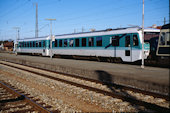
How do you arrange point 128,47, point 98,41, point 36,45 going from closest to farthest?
point 128,47 < point 98,41 < point 36,45

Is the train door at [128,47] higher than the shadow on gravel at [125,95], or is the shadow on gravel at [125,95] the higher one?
the train door at [128,47]

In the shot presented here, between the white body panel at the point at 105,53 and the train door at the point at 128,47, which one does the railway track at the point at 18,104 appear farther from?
the train door at the point at 128,47

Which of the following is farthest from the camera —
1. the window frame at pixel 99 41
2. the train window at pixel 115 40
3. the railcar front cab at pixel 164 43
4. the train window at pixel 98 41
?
the train window at pixel 98 41

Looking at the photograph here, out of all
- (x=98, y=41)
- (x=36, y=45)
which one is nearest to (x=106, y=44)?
(x=98, y=41)

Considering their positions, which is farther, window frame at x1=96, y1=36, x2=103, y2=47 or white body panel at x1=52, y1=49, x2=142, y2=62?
window frame at x1=96, y1=36, x2=103, y2=47

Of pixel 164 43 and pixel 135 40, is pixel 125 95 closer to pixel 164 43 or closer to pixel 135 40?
pixel 164 43

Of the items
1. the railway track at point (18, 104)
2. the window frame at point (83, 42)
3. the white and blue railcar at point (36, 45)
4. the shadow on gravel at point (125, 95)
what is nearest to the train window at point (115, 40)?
the window frame at point (83, 42)

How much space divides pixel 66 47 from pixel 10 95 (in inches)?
688

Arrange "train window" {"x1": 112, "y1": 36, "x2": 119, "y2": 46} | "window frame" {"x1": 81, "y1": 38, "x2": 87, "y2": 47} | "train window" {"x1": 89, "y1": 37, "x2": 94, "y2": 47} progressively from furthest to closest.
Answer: "window frame" {"x1": 81, "y1": 38, "x2": 87, "y2": 47} → "train window" {"x1": 89, "y1": 37, "x2": 94, "y2": 47} → "train window" {"x1": 112, "y1": 36, "x2": 119, "y2": 46}

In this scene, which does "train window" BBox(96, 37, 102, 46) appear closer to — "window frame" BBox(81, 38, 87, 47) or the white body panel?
the white body panel

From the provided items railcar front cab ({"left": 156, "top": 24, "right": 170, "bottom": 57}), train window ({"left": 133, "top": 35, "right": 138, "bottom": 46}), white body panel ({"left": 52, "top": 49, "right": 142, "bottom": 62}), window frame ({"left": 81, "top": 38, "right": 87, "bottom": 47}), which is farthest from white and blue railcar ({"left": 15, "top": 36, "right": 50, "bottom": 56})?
railcar front cab ({"left": 156, "top": 24, "right": 170, "bottom": 57})

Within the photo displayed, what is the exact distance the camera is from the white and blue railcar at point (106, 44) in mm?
16445

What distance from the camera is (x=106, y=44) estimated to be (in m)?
19.1

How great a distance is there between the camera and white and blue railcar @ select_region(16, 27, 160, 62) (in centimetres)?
1645
